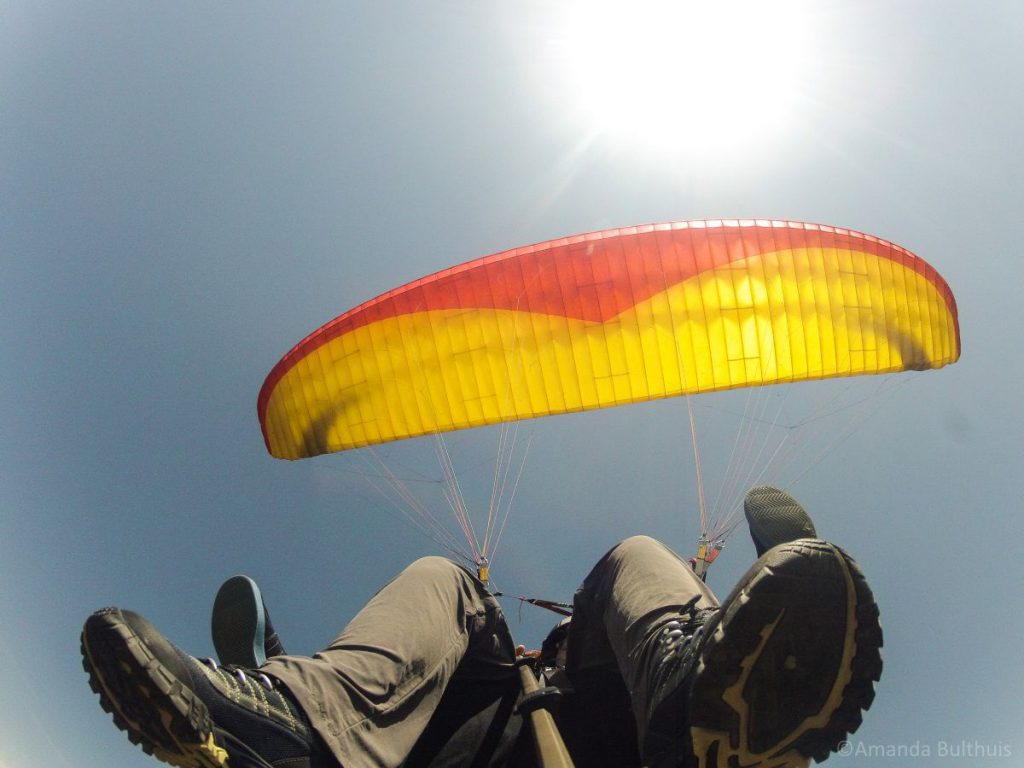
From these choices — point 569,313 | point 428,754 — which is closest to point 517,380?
point 569,313

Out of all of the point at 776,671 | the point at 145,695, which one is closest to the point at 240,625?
the point at 145,695

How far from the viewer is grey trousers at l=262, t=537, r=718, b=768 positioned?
180cm

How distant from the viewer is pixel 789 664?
5.19ft

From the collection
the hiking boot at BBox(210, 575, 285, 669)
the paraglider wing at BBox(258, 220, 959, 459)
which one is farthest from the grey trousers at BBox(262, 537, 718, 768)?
the paraglider wing at BBox(258, 220, 959, 459)

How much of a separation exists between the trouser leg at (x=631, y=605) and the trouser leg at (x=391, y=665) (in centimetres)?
53

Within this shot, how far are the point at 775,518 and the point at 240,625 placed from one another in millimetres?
3119

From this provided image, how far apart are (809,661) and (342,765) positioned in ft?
4.53

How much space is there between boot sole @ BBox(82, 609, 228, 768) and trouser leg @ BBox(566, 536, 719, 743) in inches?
52.5

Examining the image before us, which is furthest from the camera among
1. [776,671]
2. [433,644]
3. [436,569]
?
[436,569]

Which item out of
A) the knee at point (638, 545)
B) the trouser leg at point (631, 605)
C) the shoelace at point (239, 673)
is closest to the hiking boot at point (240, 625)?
the shoelace at point (239, 673)

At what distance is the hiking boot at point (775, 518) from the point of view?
10.5 ft

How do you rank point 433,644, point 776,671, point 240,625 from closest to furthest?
point 776,671 → point 433,644 → point 240,625

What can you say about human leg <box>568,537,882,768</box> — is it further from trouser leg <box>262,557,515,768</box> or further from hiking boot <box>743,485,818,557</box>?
hiking boot <box>743,485,818,557</box>

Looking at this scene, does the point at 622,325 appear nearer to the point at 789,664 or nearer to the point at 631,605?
the point at 631,605
